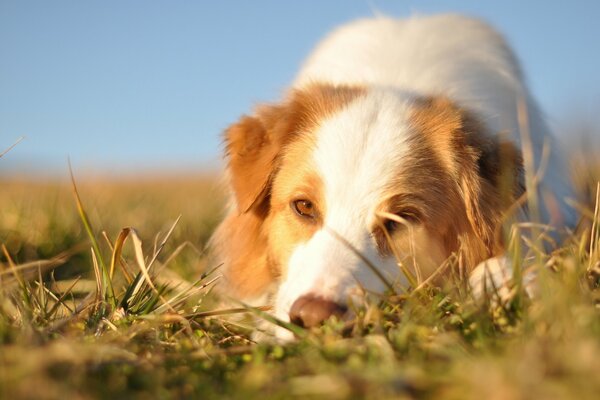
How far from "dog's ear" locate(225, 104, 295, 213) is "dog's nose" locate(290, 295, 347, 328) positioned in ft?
3.74

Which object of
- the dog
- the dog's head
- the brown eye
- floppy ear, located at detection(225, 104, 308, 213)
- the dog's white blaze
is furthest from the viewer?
floppy ear, located at detection(225, 104, 308, 213)

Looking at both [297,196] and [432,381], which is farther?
[297,196]

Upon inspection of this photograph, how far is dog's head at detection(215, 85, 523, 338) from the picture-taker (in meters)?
2.92

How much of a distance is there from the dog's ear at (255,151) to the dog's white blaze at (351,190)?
25cm

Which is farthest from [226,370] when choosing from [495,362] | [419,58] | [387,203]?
[419,58]

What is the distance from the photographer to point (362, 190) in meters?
2.97

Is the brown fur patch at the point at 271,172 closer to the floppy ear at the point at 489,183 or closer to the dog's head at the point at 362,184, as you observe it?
the dog's head at the point at 362,184

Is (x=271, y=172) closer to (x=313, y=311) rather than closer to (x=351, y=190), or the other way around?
(x=351, y=190)

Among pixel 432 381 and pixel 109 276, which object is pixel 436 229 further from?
pixel 432 381

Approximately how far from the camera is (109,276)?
8.63 feet

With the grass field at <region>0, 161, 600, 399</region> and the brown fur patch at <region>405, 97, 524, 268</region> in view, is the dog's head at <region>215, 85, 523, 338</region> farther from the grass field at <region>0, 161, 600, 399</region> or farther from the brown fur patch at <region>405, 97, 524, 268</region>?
the grass field at <region>0, 161, 600, 399</region>

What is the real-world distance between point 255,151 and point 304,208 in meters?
0.53

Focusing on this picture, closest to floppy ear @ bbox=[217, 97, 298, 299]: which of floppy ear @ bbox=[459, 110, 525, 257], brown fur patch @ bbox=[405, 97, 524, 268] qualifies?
brown fur patch @ bbox=[405, 97, 524, 268]

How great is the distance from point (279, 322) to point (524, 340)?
2.48 feet
